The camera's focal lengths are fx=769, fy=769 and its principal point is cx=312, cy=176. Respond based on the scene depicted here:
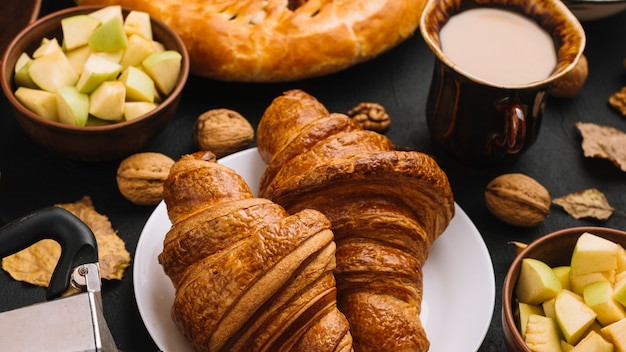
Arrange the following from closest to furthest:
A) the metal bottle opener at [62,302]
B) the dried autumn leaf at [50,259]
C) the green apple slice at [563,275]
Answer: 1. the metal bottle opener at [62,302]
2. the green apple slice at [563,275]
3. the dried autumn leaf at [50,259]

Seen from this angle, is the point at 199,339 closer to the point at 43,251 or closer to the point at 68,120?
the point at 43,251

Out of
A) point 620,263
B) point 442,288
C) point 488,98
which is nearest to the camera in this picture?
point 620,263

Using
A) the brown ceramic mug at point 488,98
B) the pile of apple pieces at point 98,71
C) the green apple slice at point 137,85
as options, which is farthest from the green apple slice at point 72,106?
the brown ceramic mug at point 488,98

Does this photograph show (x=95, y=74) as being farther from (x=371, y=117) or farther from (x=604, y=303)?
(x=604, y=303)

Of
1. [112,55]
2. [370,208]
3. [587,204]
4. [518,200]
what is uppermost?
[112,55]

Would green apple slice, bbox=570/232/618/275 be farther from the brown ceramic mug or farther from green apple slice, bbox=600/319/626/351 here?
the brown ceramic mug

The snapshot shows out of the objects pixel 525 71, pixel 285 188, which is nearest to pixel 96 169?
pixel 285 188

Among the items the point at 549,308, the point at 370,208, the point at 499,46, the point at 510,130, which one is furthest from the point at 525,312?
the point at 499,46

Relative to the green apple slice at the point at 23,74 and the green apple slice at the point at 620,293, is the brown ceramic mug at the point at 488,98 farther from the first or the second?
the green apple slice at the point at 23,74
